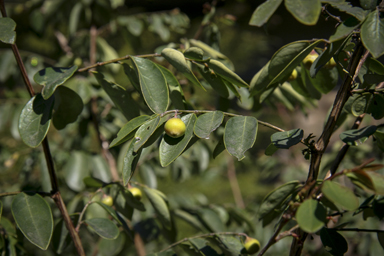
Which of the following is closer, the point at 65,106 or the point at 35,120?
the point at 35,120

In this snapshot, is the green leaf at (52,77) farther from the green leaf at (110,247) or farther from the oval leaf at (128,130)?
the green leaf at (110,247)

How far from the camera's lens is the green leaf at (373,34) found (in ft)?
1.47

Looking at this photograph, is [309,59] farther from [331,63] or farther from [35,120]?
[35,120]

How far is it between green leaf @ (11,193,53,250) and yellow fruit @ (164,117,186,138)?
0.30 meters

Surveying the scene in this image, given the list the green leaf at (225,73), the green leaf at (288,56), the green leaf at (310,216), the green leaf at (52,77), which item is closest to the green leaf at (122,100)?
the green leaf at (52,77)

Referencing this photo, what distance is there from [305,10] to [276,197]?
349 mm

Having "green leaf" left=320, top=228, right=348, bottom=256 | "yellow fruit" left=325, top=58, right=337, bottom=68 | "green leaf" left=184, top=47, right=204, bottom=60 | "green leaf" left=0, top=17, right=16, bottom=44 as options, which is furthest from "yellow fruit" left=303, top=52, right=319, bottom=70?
"green leaf" left=0, top=17, right=16, bottom=44

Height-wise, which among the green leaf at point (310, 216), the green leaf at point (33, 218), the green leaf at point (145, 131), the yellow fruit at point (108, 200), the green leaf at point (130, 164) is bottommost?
the yellow fruit at point (108, 200)

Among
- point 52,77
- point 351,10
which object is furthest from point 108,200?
point 351,10

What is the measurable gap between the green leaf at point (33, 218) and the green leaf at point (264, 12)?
51cm

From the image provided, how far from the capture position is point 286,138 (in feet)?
1.73

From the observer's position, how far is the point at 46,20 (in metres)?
1.45

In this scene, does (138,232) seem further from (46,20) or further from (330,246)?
(46,20)

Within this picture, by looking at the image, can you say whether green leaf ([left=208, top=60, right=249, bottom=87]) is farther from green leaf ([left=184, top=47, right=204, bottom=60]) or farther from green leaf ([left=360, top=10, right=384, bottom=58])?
green leaf ([left=360, top=10, right=384, bottom=58])
